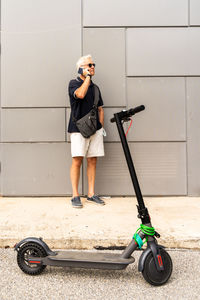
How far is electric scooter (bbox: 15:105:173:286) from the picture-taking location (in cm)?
237

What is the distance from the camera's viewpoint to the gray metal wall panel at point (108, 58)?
5094 mm

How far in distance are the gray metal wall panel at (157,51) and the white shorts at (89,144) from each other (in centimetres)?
120

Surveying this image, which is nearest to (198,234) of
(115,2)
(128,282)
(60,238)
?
(128,282)

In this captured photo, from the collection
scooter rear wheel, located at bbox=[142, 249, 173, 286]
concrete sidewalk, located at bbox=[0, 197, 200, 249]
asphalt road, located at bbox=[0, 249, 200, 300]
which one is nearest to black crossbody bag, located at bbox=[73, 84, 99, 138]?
concrete sidewalk, located at bbox=[0, 197, 200, 249]

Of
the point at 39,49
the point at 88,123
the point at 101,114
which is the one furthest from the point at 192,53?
the point at 39,49

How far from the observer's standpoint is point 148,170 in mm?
5102

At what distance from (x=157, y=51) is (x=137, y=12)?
68 centimetres

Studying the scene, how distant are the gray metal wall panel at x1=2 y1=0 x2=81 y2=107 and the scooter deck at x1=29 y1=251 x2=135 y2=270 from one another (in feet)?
9.90

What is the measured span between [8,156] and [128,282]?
3.25m

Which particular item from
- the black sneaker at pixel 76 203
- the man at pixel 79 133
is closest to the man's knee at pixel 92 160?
the man at pixel 79 133

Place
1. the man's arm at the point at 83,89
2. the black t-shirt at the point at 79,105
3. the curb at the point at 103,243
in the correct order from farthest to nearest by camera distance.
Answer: the black t-shirt at the point at 79,105
the man's arm at the point at 83,89
the curb at the point at 103,243

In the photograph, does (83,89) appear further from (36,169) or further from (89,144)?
(36,169)

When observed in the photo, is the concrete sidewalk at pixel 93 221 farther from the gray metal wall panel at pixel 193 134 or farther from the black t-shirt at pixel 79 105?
the black t-shirt at pixel 79 105

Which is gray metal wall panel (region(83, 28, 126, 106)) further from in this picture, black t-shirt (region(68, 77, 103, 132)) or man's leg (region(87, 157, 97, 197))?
man's leg (region(87, 157, 97, 197))
